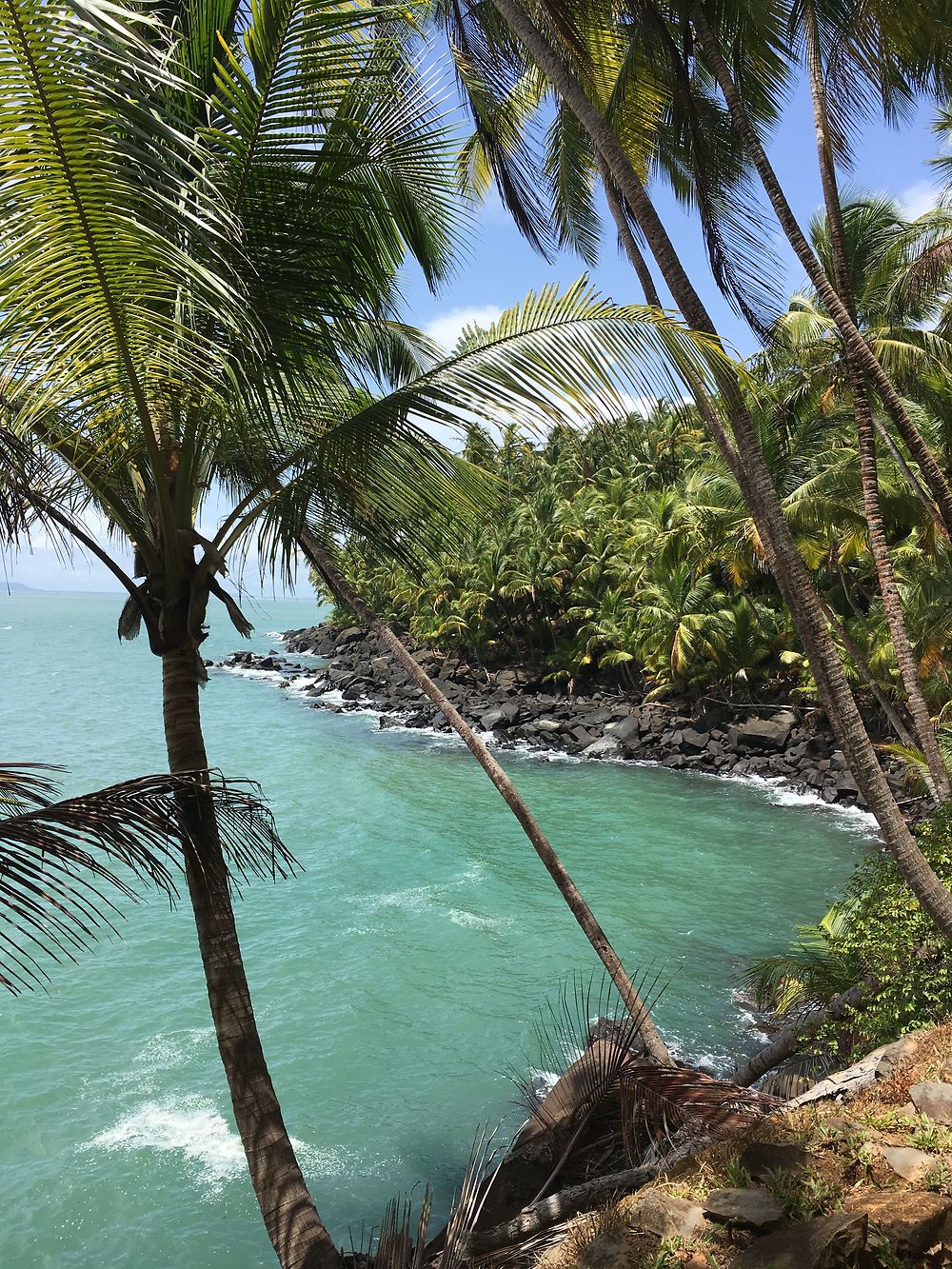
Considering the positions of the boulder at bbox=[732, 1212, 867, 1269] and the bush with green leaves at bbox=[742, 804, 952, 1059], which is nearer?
the boulder at bbox=[732, 1212, 867, 1269]

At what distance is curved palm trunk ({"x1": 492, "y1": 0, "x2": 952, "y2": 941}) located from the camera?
623 cm

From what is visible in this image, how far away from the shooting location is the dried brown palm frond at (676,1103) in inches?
193

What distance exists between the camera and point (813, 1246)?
3592 millimetres

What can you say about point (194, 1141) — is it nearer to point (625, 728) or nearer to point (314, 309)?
point (314, 309)

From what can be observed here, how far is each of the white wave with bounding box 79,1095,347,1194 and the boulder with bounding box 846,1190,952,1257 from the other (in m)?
6.97

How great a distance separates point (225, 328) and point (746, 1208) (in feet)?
16.6

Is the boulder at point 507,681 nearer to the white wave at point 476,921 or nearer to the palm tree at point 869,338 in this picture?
the white wave at point 476,921

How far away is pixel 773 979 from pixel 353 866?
404 inches

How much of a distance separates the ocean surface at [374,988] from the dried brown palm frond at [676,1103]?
13.7 feet

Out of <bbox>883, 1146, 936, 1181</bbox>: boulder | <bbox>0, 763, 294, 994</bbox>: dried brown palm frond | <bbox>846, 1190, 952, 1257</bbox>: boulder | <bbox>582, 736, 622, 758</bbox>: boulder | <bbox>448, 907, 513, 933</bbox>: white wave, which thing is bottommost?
<bbox>448, 907, 513, 933</bbox>: white wave

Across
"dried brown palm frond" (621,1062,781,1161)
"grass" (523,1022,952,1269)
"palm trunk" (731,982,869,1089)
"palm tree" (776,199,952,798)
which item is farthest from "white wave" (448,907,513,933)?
"grass" (523,1022,952,1269)

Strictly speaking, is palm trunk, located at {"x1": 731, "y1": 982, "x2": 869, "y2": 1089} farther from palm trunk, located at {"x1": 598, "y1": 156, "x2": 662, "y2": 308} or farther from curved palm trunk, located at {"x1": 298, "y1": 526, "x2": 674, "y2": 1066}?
palm trunk, located at {"x1": 598, "y1": 156, "x2": 662, "y2": 308}

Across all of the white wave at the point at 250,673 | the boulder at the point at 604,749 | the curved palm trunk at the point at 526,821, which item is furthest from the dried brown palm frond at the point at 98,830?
the white wave at the point at 250,673

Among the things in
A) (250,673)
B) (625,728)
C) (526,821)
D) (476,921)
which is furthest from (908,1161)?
(250,673)
